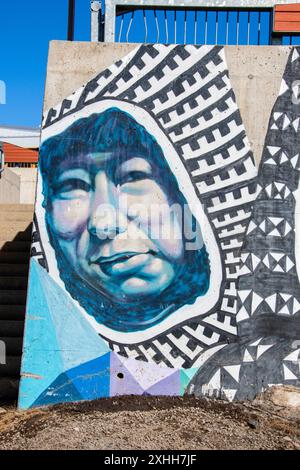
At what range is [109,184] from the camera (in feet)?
15.3

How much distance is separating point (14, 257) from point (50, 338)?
8.89 ft

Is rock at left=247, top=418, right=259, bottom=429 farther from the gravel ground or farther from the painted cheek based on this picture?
the painted cheek

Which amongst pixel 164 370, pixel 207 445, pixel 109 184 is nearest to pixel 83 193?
pixel 109 184

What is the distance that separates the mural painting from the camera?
4461 mm

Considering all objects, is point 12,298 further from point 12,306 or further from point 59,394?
point 59,394

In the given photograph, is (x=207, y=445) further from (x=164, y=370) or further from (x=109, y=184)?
(x=109, y=184)

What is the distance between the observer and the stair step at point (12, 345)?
5.34 m

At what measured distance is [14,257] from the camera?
694cm

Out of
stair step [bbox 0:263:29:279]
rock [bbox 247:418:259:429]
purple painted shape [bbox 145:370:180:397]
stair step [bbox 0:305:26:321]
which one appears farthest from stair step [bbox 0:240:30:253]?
rock [bbox 247:418:259:429]

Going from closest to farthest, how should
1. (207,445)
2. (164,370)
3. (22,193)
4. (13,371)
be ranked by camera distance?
(207,445) < (164,370) < (13,371) < (22,193)

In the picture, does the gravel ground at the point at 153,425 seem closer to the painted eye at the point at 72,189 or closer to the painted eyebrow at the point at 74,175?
the painted eye at the point at 72,189

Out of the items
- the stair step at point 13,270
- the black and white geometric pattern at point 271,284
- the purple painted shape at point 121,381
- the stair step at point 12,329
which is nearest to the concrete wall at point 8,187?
the stair step at point 13,270

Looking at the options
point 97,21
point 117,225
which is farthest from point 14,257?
point 97,21

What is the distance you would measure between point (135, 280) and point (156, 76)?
1.93 metres
